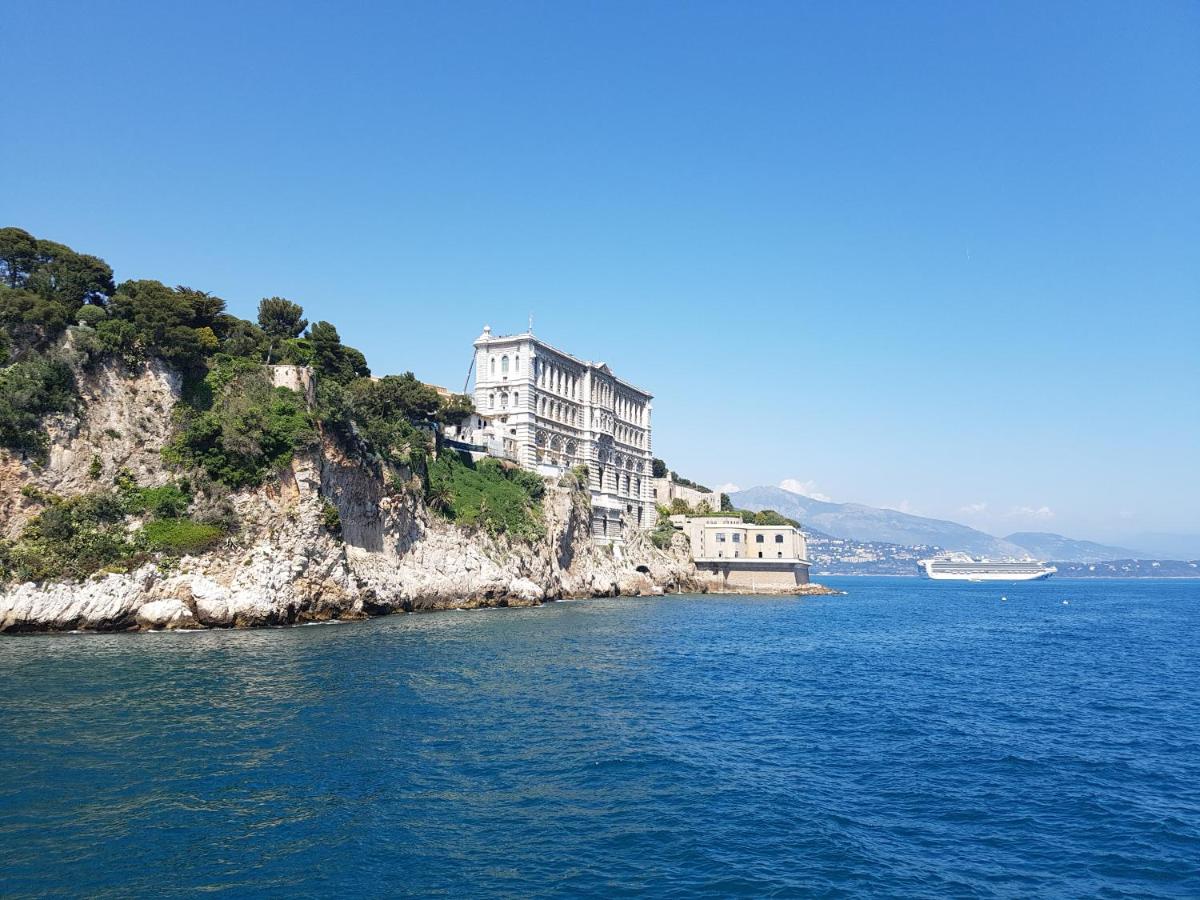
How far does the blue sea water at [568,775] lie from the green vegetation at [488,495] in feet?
86.8

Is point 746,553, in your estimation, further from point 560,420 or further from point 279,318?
point 279,318

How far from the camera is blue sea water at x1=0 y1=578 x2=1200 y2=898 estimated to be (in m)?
13.9

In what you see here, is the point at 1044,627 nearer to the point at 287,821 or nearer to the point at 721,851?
the point at 721,851

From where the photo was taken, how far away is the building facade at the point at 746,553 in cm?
9688

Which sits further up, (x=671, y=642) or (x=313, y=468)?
(x=313, y=468)

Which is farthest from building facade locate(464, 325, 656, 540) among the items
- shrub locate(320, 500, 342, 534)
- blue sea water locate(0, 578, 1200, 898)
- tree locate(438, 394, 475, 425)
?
blue sea water locate(0, 578, 1200, 898)

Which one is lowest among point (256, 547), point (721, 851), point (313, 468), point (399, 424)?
point (721, 851)

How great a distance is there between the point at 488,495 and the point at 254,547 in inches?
1062

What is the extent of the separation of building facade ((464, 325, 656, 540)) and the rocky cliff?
2101 cm

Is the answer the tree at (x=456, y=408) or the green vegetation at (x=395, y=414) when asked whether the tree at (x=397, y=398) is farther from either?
the tree at (x=456, y=408)

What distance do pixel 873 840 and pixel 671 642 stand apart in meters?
28.6

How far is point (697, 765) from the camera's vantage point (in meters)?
20.4

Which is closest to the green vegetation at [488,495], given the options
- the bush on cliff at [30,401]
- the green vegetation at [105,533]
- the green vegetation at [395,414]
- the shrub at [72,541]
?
the green vegetation at [395,414]

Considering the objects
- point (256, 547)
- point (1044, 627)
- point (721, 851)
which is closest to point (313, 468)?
point (256, 547)
